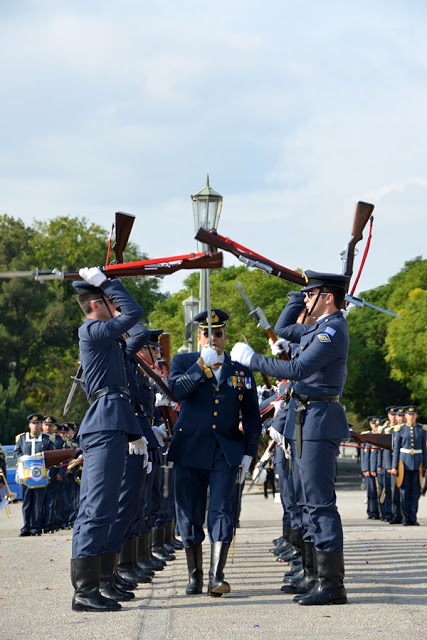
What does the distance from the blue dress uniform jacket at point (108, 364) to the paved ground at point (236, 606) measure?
4.24 feet

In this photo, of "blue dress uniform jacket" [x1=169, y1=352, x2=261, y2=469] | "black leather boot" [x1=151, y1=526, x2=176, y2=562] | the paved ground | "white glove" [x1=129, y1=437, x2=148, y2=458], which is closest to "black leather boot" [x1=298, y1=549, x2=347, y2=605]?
the paved ground

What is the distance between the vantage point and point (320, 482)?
781 cm

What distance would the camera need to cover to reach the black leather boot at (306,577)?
27.6ft

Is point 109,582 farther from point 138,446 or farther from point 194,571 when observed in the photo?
point 138,446

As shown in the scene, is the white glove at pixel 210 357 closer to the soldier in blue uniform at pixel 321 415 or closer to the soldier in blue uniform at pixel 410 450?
the soldier in blue uniform at pixel 321 415

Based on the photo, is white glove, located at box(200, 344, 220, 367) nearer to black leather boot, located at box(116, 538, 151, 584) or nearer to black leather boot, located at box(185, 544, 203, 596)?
black leather boot, located at box(185, 544, 203, 596)

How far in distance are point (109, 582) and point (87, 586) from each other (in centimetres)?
55

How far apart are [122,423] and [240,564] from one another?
3821 mm

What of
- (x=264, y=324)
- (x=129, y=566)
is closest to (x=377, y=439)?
Answer: (x=264, y=324)

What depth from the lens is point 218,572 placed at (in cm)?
815

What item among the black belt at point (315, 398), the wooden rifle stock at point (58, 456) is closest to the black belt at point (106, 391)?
the black belt at point (315, 398)

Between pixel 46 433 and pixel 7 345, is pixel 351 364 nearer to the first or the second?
pixel 7 345

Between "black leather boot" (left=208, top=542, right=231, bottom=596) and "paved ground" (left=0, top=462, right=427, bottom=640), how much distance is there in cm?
8

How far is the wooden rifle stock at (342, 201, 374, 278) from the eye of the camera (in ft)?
32.2
